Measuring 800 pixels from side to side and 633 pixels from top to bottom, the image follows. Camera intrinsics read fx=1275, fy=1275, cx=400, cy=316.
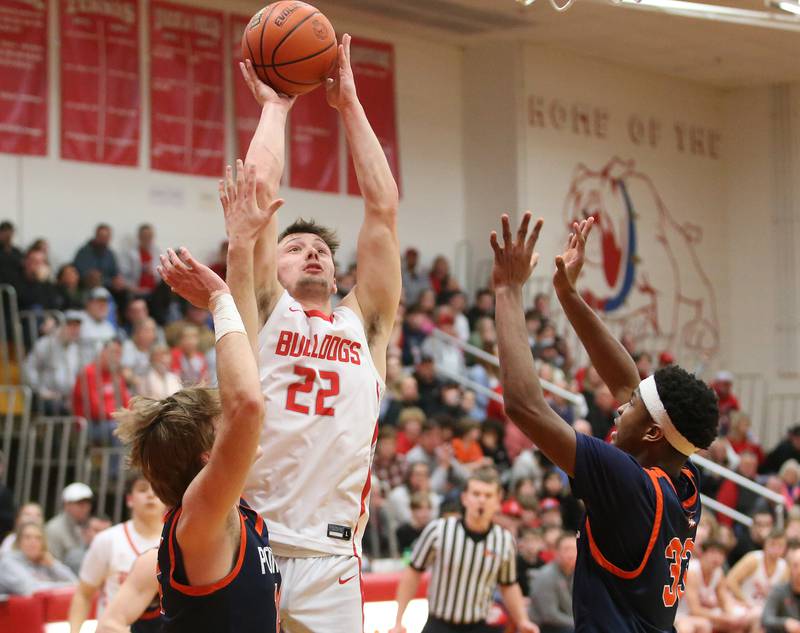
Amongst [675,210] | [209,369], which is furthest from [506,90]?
[209,369]

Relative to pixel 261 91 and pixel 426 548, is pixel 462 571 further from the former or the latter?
pixel 261 91

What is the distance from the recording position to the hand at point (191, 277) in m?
3.34

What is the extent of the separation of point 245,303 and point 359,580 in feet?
3.35

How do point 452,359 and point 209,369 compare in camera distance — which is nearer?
point 209,369

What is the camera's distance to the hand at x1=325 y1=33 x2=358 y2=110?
4.43 m

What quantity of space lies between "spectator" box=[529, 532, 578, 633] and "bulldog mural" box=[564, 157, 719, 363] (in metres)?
9.38

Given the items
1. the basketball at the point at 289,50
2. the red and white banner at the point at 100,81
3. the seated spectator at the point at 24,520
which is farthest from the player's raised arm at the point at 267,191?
the red and white banner at the point at 100,81

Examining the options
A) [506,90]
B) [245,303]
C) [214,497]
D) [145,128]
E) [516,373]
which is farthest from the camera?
[506,90]

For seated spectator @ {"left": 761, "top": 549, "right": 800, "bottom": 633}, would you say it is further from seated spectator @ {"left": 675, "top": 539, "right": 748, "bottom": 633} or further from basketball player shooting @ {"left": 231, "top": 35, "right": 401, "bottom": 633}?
basketball player shooting @ {"left": 231, "top": 35, "right": 401, "bottom": 633}

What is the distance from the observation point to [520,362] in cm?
354

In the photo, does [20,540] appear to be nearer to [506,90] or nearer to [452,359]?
[452,359]

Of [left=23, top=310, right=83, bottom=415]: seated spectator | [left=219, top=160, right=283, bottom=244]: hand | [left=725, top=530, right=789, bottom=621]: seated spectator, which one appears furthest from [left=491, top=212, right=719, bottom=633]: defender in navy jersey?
[left=23, top=310, right=83, bottom=415]: seated spectator

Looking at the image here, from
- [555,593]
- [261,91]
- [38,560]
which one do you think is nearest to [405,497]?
[555,593]

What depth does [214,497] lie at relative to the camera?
10.1 ft
